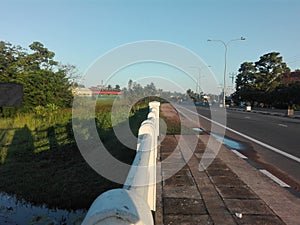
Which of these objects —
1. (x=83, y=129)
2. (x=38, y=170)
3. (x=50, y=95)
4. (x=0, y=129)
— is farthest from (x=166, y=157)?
(x=50, y=95)

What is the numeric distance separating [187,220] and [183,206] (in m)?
0.42

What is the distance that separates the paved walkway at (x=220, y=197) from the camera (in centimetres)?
348

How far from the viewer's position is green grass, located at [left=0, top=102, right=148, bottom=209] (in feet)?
19.0

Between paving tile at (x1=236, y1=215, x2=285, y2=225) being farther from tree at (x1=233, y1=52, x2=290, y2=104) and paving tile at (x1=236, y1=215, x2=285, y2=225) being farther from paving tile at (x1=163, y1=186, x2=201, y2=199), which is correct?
tree at (x1=233, y1=52, x2=290, y2=104)

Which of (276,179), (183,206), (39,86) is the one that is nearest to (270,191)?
(276,179)

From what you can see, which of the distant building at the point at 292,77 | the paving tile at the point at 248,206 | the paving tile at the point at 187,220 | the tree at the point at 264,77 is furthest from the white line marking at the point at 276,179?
the distant building at the point at 292,77

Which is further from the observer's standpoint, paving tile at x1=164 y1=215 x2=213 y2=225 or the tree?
the tree

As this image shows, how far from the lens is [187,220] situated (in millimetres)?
3391

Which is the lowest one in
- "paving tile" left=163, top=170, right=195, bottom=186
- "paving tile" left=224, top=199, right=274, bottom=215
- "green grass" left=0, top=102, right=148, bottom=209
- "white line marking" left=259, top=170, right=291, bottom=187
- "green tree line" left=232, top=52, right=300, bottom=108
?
"green grass" left=0, top=102, right=148, bottom=209

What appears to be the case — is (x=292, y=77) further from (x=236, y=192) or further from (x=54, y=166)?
(x=236, y=192)

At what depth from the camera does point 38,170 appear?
7.64 metres

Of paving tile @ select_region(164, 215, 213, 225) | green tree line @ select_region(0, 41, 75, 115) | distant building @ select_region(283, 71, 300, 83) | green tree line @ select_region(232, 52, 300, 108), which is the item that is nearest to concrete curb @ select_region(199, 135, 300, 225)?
paving tile @ select_region(164, 215, 213, 225)

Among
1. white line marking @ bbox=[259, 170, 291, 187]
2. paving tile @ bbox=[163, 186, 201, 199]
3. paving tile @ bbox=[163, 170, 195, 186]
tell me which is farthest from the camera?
white line marking @ bbox=[259, 170, 291, 187]

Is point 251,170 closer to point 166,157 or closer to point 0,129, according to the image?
point 166,157
